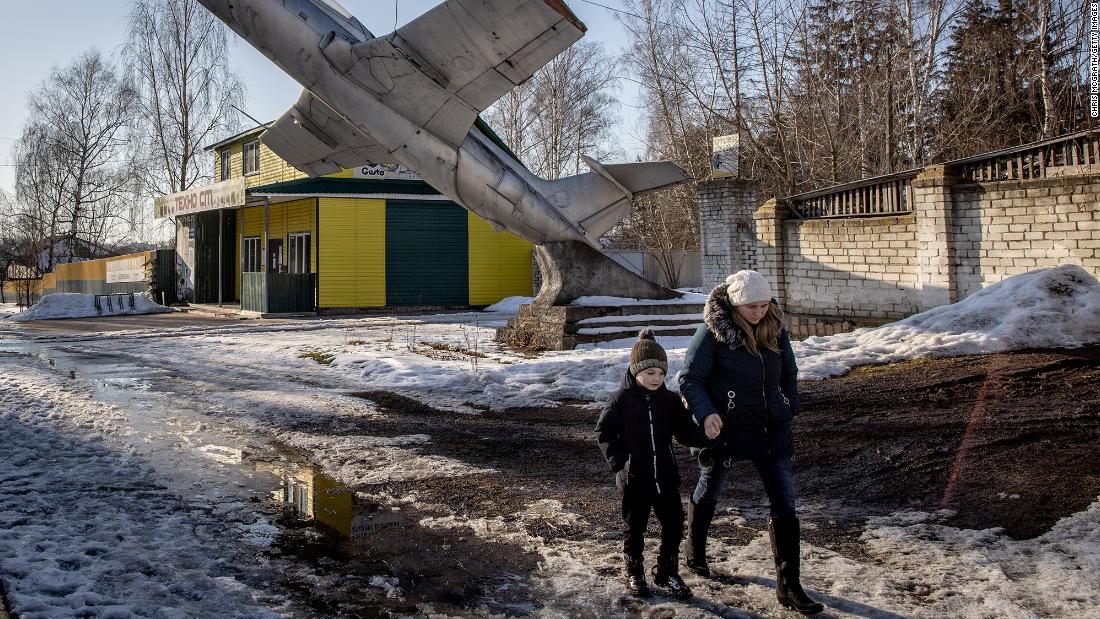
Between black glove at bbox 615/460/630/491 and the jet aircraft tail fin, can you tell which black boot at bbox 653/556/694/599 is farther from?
the jet aircraft tail fin

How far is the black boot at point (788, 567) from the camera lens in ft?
9.86

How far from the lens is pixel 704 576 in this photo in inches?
133

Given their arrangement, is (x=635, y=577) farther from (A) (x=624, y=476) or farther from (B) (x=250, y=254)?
(B) (x=250, y=254)

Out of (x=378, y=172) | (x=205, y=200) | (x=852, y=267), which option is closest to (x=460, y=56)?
(x=852, y=267)

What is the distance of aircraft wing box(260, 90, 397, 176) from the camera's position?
13570 millimetres

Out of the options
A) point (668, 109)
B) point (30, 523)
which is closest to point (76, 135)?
point (668, 109)

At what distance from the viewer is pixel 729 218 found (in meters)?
19.5

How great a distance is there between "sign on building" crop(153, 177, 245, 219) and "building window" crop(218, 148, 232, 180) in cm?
263

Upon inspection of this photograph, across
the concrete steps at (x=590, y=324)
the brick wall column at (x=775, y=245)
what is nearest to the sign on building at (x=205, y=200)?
the concrete steps at (x=590, y=324)

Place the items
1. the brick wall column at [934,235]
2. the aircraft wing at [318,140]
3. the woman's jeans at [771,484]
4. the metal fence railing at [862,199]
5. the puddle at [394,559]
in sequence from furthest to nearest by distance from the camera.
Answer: the aircraft wing at [318,140]
the metal fence railing at [862,199]
the brick wall column at [934,235]
the woman's jeans at [771,484]
the puddle at [394,559]

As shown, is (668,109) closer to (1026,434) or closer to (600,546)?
(1026,434)

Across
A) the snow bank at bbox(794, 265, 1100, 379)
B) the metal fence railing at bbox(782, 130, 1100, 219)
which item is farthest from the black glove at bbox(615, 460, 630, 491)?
the metal fence railing at bbox(782, 130, 1100, 219)

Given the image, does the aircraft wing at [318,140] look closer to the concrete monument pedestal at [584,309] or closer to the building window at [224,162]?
the concrete monument pedestal at [584,309]

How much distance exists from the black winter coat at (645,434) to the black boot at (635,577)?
30cm
